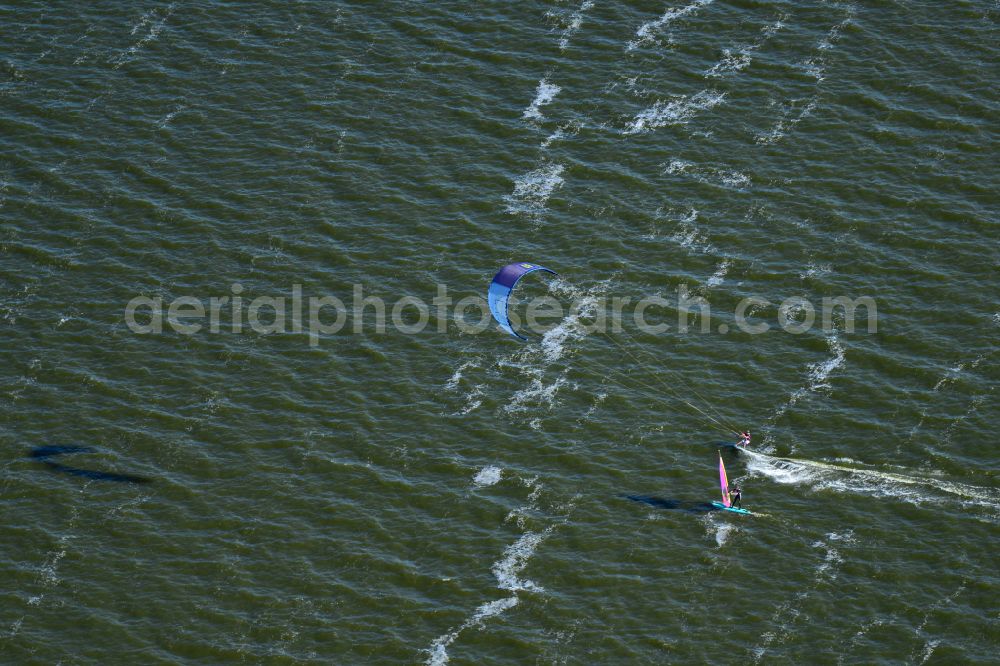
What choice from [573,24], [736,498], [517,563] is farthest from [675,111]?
[517,563]

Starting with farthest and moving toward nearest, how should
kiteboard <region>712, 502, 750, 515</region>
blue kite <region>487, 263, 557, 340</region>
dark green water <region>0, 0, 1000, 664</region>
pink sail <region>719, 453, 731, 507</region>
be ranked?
blue kite <region>487, 263, 557, 340</region> → pink sail <region>719, 453, 731, 507</region> → kiteboard <region>712, 502, 750, 515</region> → dark green water <region>0, 0, 1000, 664</region>

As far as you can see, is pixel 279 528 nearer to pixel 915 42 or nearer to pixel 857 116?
pixel 857 116

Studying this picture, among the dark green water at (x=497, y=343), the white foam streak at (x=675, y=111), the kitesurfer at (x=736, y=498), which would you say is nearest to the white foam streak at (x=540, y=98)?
the dark green water at (x=497, y=343)

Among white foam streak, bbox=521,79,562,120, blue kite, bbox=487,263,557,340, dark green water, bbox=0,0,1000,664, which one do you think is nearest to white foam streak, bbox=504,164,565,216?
dark green water, bbox=0,0,1000,664

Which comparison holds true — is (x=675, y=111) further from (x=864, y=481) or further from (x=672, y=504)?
(x=672, y=504)

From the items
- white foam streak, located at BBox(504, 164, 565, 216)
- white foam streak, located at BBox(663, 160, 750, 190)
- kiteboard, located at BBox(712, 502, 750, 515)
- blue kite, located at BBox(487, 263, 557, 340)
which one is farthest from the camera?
white foam streak, located at BBox(663, 160, 750, 190)

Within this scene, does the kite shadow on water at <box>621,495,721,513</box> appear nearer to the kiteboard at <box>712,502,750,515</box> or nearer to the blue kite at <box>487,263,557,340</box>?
the kiteboard at <box>712,502,750,515</box>

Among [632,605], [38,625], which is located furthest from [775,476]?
[38,625]

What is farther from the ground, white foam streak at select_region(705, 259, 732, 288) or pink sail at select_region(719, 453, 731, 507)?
white foam streak at select_region(705, 259, 732, 288)
